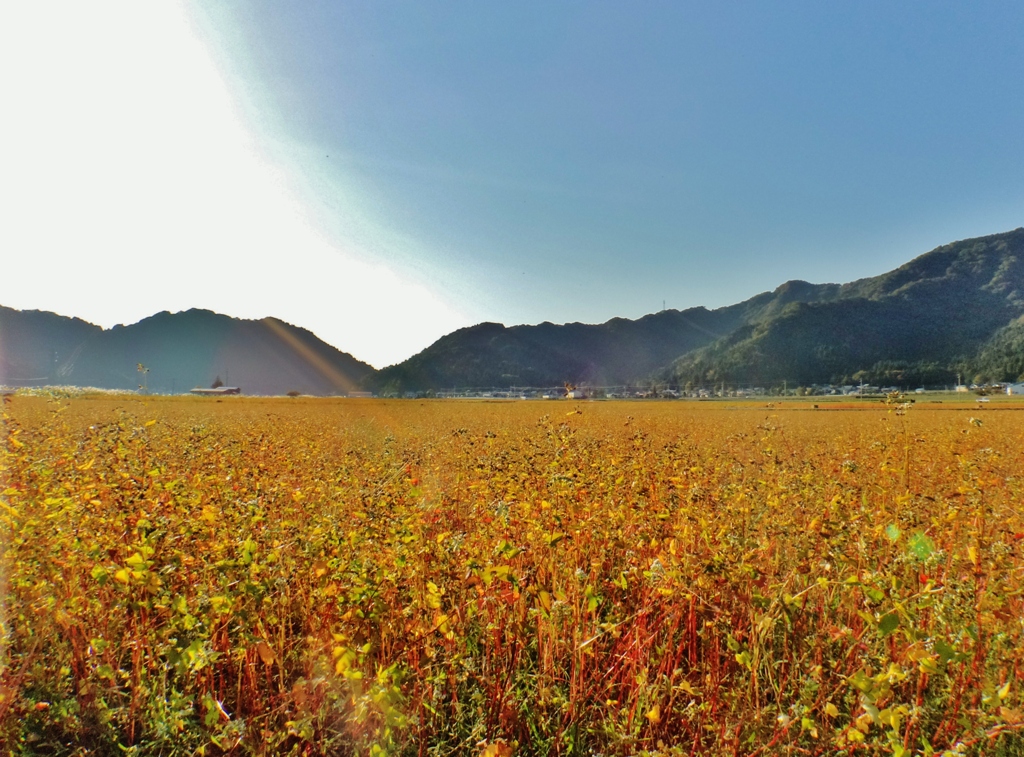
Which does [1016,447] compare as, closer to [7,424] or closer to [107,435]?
[107,435]

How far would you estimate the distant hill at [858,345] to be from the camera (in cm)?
12550

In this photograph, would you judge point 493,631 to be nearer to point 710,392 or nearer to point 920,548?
point 920,548

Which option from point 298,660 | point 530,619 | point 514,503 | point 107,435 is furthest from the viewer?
point 107,435

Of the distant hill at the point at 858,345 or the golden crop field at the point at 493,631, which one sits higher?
the distant hill at the point at 858,345

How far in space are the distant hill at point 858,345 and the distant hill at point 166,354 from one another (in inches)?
1549

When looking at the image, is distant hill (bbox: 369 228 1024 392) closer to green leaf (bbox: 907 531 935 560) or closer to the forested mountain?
the forested mountain

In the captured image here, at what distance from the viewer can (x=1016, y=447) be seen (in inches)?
449

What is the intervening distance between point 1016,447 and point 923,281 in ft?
637

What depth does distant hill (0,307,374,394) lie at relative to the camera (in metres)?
151

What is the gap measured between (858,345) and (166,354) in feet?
763

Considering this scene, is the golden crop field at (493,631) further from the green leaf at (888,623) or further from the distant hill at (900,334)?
the distant hill at (900,334)

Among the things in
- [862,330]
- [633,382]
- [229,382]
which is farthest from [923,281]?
[229,382]

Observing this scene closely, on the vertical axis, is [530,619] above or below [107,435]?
below

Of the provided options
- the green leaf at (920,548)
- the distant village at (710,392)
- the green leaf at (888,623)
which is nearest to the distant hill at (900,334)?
the distant village at (710,392)
